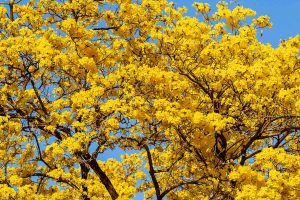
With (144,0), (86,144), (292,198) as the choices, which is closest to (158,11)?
(144,0)

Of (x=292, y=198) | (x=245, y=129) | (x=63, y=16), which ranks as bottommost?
(x=292, y=198)

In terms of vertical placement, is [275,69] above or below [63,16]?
below

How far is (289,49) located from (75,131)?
6916 mm

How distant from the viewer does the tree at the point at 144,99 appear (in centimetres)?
1520

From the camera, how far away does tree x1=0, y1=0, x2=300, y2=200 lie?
15.2 m

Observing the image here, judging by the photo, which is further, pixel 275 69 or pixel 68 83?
pixel 68 83

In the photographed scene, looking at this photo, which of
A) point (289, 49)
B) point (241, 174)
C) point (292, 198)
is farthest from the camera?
point (289, 49)

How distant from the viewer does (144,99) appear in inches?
603

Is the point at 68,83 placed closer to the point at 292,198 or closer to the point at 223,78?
the point at 223,78

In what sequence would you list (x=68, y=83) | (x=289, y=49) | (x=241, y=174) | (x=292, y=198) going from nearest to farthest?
(x=292, y=198) → (x=241, y=174) → (x=289, y=49) → (x=68, y=83)

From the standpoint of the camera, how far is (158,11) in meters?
18.9

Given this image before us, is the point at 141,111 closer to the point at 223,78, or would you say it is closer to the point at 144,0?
the point at 223,78

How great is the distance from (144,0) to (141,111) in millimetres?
5267

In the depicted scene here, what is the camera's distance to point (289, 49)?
17062 mm
